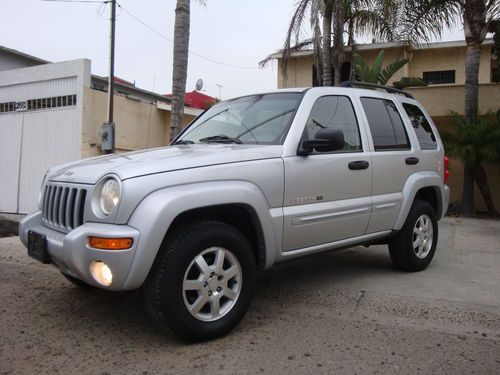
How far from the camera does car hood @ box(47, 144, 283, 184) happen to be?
327 cm

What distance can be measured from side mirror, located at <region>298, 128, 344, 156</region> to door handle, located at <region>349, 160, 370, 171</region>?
1.66 feet

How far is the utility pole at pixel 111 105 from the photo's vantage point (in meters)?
10.6

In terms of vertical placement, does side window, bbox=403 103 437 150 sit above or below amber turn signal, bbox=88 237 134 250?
above

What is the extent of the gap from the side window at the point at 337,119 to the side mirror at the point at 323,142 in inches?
8.9

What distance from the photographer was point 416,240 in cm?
536

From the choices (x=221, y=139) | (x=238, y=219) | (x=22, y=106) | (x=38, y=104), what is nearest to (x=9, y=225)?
(x=38, y=104)

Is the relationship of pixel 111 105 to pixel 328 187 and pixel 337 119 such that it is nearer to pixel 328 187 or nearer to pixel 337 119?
pixel 337 119

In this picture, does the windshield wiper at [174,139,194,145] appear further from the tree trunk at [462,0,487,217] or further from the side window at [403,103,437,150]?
the tree trunk at [462,0,487,217]

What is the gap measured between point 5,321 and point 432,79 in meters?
16.1

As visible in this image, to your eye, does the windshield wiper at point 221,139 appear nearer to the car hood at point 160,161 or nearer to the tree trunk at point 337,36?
the car hood at point 160,161

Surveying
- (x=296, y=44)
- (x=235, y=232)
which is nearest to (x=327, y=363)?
(x=235, y=232)

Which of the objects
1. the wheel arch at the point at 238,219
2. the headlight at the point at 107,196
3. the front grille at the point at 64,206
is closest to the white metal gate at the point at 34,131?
the front grille at the point at 64,206

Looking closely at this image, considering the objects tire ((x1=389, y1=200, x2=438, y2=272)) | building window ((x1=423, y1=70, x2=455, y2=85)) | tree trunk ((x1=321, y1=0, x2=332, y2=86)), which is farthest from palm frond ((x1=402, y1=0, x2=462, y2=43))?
tire ((x1=389, y1=200, x2=438, y2=272))

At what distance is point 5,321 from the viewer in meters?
3.89
